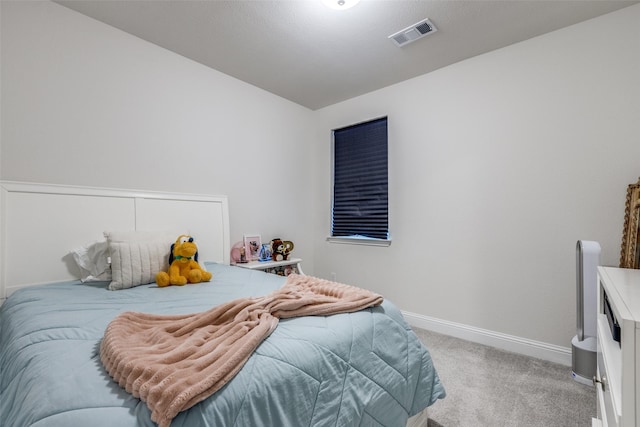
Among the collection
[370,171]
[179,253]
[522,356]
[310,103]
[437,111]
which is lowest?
[522,356]

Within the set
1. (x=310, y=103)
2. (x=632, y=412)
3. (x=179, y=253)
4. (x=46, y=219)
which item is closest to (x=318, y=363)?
(x=632, y=412)

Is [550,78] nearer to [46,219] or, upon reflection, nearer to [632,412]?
[632,412]

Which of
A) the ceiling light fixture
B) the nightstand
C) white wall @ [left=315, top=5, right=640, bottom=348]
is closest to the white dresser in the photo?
white wall @ [left=315, top=5, right=640, bottom=348]

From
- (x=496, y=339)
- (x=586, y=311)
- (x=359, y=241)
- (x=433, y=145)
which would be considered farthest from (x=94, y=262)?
(x=586, y=311)

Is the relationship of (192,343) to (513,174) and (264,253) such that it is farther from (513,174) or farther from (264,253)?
(513,174)

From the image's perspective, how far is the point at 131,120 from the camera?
93.5 inches

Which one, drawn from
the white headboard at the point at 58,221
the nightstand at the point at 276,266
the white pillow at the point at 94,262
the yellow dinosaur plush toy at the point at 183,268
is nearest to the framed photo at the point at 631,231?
the nightstand at the point at 276,266

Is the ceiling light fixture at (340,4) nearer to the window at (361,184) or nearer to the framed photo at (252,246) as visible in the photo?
the window at (361,184)

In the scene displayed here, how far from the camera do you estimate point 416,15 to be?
6.91 ft

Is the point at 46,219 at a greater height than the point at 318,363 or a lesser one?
greater

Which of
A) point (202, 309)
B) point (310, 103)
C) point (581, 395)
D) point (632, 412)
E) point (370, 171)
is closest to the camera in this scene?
point (632, 412)

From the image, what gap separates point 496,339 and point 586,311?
76 cm

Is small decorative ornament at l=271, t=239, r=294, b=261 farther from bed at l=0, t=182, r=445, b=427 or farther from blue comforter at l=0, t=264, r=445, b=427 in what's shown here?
blue comforter at l=0, t=264, r=445, b=427

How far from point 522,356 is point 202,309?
2.42 metres
